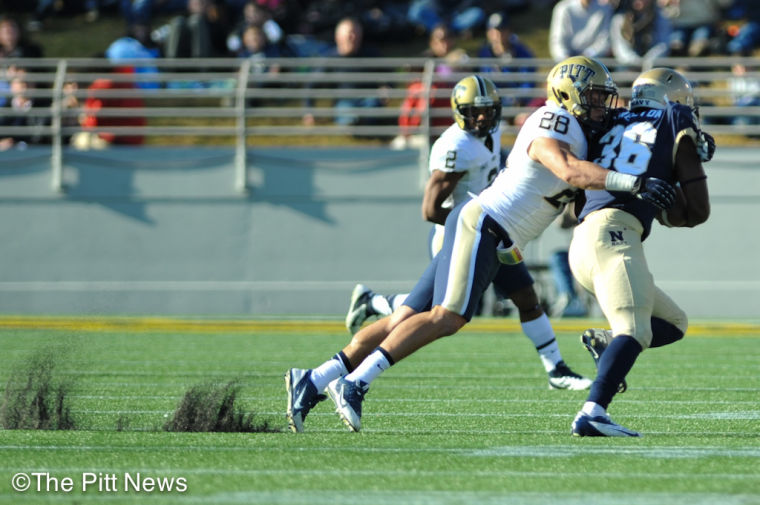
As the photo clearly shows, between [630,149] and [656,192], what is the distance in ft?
1.13

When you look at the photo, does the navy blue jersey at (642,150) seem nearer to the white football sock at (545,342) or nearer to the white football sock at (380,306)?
the white football sock at (545,342)

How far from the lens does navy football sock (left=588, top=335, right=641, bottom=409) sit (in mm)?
5422

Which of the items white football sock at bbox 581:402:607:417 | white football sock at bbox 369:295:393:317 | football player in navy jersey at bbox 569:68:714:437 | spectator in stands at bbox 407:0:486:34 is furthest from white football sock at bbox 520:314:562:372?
spectator in stands at bbox 407:0:486:34

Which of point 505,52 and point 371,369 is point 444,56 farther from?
point 371,369

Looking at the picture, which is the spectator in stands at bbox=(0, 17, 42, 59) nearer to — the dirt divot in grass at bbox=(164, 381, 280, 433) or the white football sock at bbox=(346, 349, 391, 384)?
the dirt divot in grass at bbox=(164, 381, 280, 433)

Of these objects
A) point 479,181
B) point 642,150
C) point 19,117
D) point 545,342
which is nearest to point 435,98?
point 19,117

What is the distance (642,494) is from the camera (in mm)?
4004

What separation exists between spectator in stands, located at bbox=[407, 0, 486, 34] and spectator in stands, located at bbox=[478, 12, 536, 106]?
284cm

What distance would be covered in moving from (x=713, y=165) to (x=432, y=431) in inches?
429

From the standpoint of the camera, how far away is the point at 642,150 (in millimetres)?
5637

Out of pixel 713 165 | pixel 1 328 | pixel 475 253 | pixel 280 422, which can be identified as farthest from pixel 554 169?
pixel 713 165

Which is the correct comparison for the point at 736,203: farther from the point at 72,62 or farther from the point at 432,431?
the point at 432,431

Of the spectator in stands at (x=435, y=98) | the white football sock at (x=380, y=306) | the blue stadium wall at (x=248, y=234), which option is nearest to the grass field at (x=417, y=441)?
the white football sock at (x=380, y=306)
